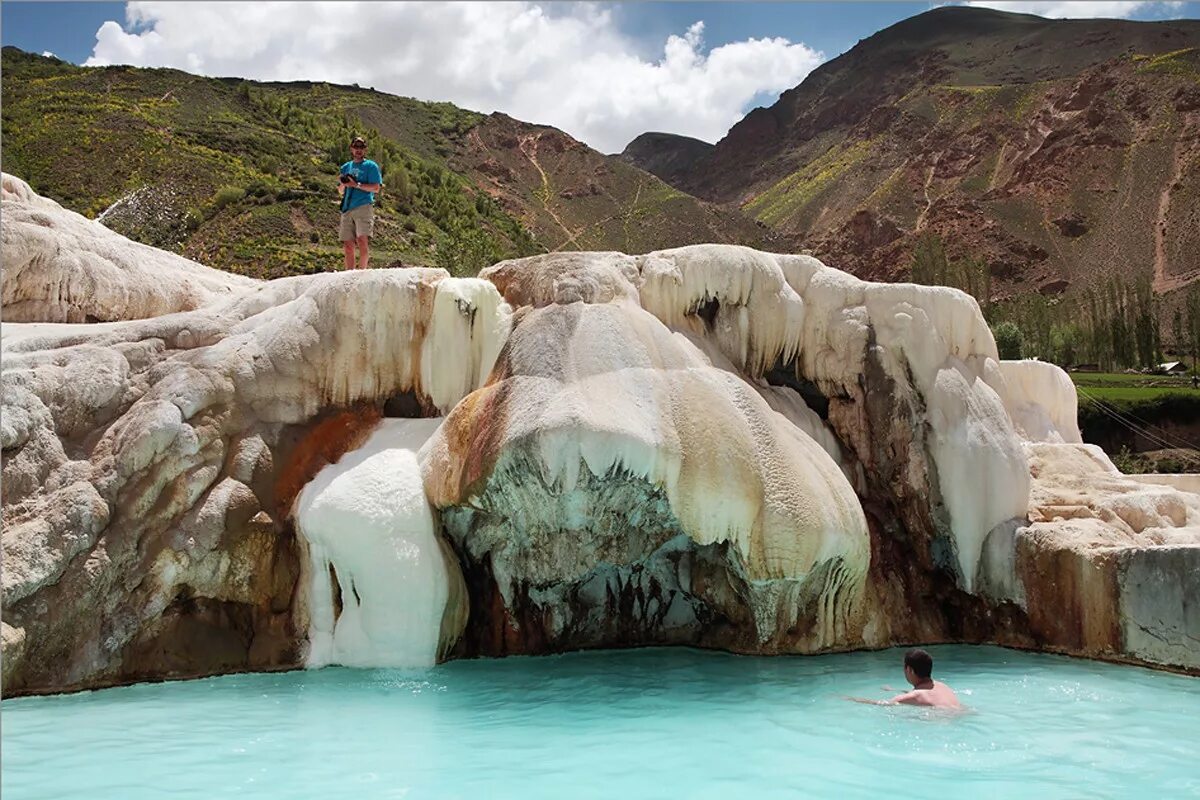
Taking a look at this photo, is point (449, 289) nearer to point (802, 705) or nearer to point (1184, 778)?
point (802, 705)

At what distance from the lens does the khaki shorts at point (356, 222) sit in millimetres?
13133

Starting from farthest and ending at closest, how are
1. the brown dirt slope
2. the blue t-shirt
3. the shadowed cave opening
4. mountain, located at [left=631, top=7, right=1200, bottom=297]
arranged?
the brown dirt slope, mountain, located at [left=631, top=7, right=1200, bottom=297], the blue t-shirt, the shadowed cave opening

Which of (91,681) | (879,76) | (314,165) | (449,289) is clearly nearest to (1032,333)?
(314,165)

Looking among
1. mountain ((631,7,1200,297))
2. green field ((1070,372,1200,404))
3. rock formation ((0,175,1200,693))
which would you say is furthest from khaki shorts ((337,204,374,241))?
mountain ((631,7,1200,297))

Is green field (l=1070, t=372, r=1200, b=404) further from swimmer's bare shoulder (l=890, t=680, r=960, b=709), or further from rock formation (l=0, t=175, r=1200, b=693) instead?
swimmer's bare shoulder (l=890, t=680, r=960, b=709)

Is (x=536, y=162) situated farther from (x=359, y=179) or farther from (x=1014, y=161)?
(x=359, y=179)

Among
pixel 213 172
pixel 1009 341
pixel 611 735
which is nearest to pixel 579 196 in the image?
pixel 213 172

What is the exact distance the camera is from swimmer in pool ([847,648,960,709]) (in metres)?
7.84

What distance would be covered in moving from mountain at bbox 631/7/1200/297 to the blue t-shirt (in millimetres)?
71498

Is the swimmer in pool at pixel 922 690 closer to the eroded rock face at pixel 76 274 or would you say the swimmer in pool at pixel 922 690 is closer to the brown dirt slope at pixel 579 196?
the eroded rock face at pixel 76 274

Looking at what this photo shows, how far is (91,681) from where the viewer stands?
900cm

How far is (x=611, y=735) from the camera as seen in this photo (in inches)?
287

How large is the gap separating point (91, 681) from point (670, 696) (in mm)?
5117

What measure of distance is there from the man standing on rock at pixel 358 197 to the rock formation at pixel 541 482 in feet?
4.80
